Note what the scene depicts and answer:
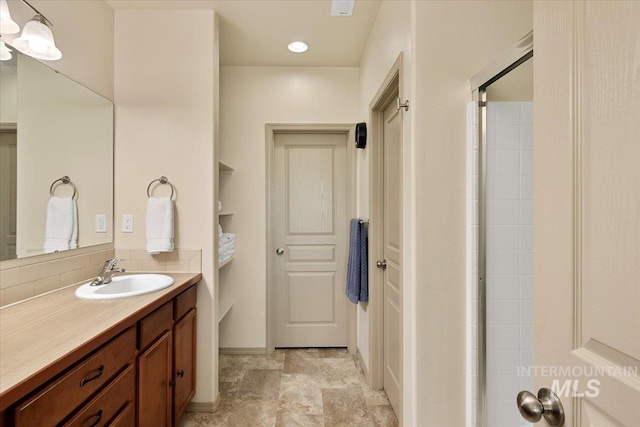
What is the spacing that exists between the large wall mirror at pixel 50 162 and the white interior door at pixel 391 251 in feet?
5.98

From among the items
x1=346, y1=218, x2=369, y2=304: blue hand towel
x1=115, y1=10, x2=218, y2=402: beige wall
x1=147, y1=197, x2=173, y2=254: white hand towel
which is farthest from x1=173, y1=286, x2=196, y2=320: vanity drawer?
x1=346, y1=218, x2=369, y2=304: blue hand towel

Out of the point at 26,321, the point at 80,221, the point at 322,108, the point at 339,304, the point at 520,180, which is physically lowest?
the point at 339,304

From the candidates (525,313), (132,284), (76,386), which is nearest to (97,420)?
(76,386)

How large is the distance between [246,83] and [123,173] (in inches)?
55.0

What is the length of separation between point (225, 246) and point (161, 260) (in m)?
0.59

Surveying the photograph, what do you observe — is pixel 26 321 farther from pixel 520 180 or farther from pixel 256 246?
pixel 520 180

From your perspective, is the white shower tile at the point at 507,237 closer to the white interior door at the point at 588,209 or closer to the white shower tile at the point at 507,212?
the white shower tile at the point at 507,212

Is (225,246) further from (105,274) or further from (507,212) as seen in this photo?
(507,212)

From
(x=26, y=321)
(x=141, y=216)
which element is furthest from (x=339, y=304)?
(x=26, y=321)

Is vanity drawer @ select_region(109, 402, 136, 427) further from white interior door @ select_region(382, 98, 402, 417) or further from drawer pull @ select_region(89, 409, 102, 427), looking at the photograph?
white interior door @ select_region(382, 98, 402, 417)

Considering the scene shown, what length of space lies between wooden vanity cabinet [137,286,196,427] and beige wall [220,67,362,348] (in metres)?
0.90

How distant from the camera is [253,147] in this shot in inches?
118

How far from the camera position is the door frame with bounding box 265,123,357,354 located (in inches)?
118

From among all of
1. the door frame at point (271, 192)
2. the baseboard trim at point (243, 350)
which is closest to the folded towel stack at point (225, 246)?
the door frame at point (271, 192)
